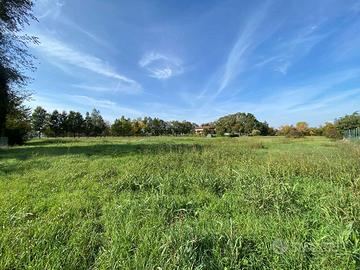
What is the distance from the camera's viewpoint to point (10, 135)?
3059 cm

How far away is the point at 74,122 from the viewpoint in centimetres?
7675

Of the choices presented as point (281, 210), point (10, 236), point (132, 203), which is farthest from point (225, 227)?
point (10, 236)

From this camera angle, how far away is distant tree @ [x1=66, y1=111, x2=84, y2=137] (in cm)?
7588

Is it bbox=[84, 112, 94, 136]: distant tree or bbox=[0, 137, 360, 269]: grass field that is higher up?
bbox=[84, 112, 94, 136]: distant tree

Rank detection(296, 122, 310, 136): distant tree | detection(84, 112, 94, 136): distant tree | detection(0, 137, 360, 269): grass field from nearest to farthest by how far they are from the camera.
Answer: detection(0, 137, 360, 269): grass field → detection(84, 112, 94, 136): distant tree → detection(296, 122, 310, 136): distant tree

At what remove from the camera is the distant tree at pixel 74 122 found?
75.9 m

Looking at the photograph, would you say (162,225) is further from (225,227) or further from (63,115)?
(63,115)

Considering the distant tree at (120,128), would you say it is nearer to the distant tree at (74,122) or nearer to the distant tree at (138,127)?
the distant tree at (138,127)

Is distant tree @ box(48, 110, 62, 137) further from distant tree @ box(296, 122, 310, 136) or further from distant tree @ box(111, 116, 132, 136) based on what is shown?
distant tree @ box(296, 122, 310, 136)

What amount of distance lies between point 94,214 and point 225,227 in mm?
2323

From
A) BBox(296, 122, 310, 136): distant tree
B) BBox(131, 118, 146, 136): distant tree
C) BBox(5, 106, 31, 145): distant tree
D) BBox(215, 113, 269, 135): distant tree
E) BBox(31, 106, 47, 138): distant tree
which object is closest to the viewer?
BBox(5, 106, 31, 145): distant tree

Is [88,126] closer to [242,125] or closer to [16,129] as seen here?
[16,129]

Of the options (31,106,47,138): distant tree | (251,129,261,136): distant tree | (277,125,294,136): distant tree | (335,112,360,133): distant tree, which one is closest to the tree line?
(31,106,47,138): distant tree

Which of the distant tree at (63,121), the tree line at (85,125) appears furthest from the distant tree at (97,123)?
the distant tree at (63,121)
